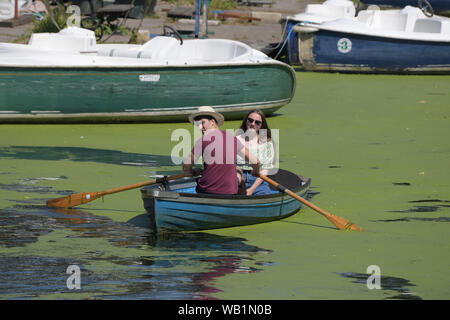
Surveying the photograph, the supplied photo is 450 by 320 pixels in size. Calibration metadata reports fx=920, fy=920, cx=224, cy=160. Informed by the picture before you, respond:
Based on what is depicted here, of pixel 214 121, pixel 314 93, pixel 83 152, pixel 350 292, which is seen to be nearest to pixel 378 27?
pixel 314 93

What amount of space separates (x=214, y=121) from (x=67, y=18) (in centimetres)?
1227

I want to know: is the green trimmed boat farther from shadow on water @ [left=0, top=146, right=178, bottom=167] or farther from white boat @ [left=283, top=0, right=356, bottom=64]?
white boat @ [left=283, top=0, right=356, bottom=64]

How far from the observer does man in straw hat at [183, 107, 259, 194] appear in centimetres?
892

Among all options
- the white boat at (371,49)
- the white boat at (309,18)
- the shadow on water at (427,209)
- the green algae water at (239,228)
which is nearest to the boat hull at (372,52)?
the white boat at (371,49)

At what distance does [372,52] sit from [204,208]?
12981 millimetres

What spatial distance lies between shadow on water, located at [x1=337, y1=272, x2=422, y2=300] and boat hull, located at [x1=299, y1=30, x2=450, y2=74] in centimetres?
1371

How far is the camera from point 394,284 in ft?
24.8

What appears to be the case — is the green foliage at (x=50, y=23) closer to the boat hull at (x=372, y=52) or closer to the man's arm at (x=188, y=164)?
the boat hull at (x=372, y=52)

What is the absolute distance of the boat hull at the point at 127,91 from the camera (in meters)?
14.5

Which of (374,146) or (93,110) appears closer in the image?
(374,146)

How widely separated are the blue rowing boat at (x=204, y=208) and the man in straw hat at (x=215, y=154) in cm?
24

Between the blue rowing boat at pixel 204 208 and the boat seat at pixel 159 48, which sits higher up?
the boat seat at pixel 159 48

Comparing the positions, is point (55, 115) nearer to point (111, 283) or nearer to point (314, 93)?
point (314, 93)

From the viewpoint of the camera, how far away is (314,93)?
18516mm
